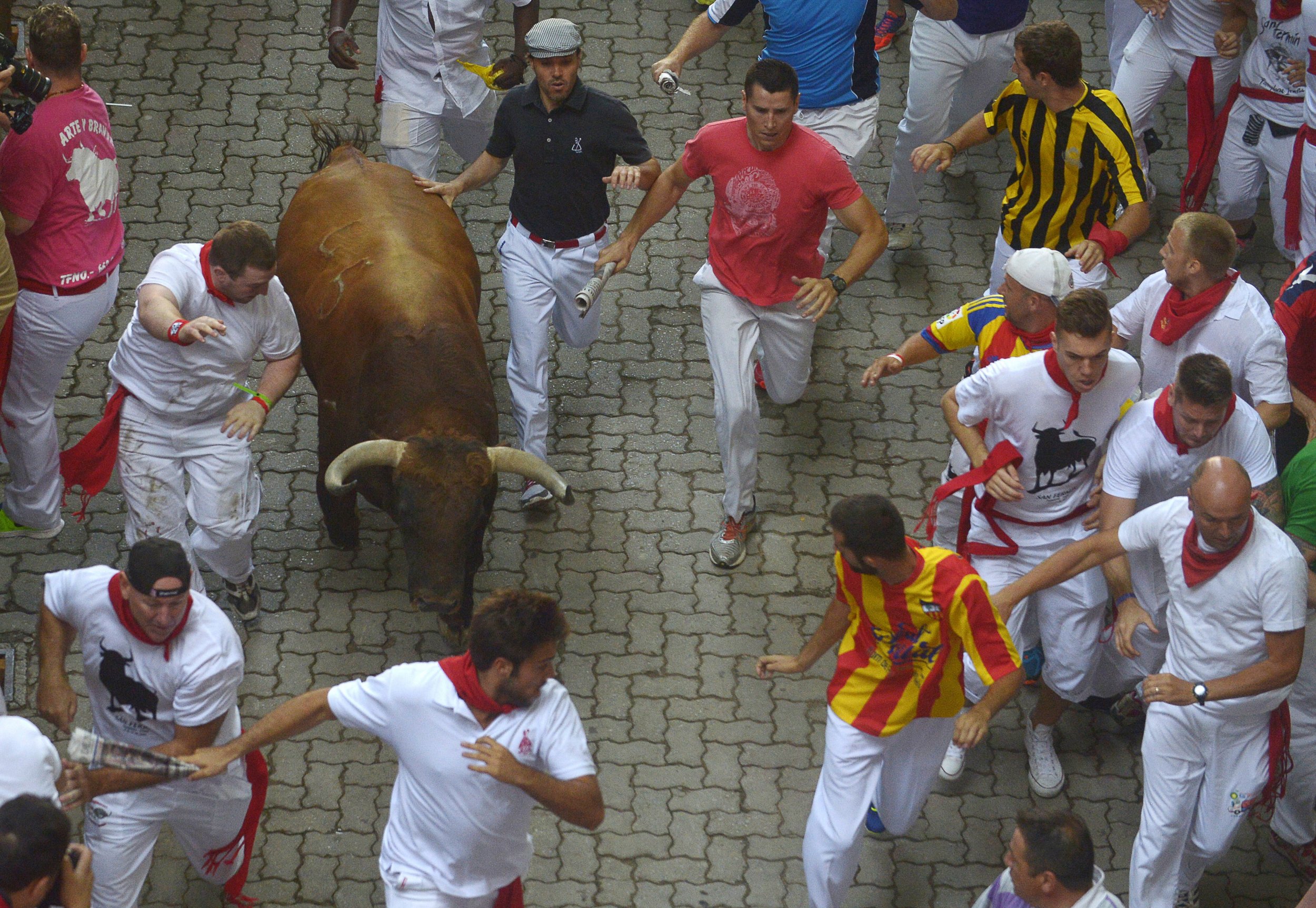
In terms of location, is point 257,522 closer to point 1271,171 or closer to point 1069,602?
point 1069,602

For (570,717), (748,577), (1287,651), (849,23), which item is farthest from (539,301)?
(1287,651)

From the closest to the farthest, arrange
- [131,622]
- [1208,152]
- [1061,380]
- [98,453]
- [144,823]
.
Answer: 1. [131,622]
2. [144,823]
3. [1061,380]
4. [98,453]
5. [1208,152]

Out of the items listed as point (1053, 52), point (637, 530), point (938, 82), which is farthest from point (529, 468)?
point (938, 82)

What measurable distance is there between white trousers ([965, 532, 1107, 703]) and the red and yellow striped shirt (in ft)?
2.86

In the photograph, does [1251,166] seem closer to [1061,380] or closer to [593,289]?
[1061,380]

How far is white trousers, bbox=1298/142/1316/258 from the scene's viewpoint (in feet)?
28.7

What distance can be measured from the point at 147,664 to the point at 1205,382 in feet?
13.9

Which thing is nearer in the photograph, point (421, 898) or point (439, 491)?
point (421, 898)

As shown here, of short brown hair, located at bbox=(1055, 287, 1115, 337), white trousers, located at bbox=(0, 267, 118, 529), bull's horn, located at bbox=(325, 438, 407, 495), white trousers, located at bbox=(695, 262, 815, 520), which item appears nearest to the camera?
short brown hair, located at bbox=(1055, 287, 1115, 337)

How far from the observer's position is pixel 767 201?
7.69 meters

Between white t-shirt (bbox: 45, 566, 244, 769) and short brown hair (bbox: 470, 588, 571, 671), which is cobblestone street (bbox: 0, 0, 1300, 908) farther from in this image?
short brown hair (bbox: 470, 588, 571, 671)

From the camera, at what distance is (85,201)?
24.7 ft

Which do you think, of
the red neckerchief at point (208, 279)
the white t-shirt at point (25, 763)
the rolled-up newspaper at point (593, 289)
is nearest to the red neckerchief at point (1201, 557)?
the rolled-up newspaper at point (593, 289)

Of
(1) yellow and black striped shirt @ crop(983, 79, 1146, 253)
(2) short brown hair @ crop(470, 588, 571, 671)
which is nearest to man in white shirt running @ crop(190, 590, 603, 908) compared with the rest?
(2) short brown hair @ crop(470, 588, 571, 671)
